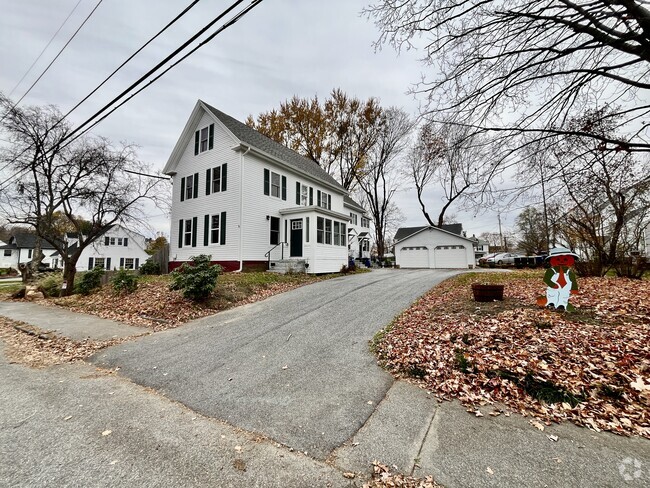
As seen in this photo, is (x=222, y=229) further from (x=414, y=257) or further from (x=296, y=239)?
(x=414, y=257)

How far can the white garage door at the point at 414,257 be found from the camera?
78.3 feet

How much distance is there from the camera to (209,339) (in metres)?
5.69

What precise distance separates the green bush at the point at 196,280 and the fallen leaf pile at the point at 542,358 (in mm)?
5502

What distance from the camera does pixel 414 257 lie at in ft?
79.6

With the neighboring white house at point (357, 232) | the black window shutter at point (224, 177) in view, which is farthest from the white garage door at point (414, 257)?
the black window shutter at point (224, 177)

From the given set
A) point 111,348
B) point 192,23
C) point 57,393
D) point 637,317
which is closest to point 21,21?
point 192,23

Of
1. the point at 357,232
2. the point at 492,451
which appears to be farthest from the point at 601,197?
the point at 357,232

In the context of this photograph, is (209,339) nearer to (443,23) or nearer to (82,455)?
(82,455)

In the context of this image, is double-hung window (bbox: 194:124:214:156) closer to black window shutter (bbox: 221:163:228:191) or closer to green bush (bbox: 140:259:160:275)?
black window shutter (bbox: 221:163:228:191)

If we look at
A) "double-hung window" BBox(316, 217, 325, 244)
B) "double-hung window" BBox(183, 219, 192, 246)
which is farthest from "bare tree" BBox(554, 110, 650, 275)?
"double-hung window" BBox(183, 219, 192, 246)

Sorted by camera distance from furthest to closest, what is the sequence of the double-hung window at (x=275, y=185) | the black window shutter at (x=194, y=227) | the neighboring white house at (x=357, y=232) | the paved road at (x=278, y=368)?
the neighboring white house at (x=357, y=232)
the double-hung window at (x=275, y=185)
the black window shutter at (x=194, y=227)
the paved road at (x=278, y=368)

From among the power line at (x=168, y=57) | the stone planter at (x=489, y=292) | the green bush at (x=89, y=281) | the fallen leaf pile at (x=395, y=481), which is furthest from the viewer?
the green bush at (x=89, y=281)

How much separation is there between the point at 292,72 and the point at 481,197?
22.2ft

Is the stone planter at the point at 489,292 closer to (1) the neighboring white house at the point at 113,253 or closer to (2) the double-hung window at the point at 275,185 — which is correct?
(2) the double-hung window at the point at 275,185
